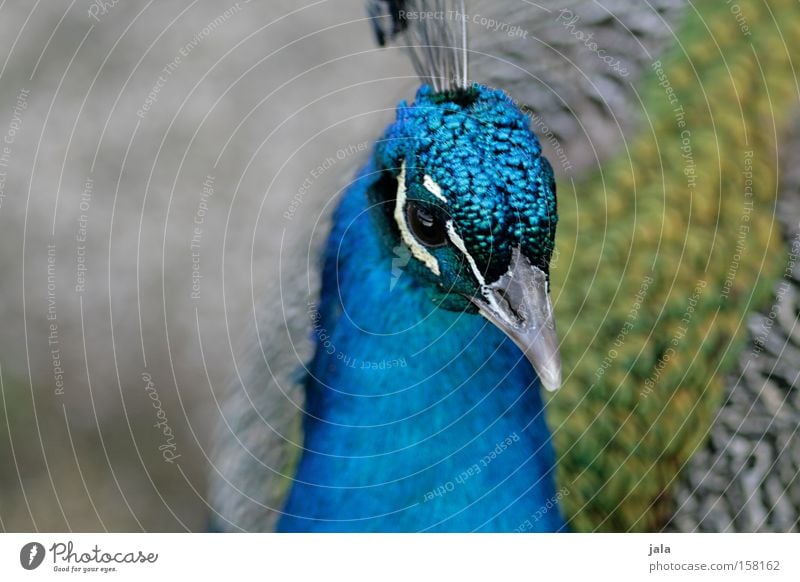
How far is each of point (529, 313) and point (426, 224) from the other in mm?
158

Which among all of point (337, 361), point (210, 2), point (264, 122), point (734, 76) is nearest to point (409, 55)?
point (337, 361)

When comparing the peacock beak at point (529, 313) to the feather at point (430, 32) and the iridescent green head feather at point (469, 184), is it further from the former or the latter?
the feather at point (430, 32)

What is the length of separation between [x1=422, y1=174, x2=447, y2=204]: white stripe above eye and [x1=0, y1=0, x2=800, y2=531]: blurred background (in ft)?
0.90

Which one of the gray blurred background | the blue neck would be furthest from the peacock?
the gray blurred background

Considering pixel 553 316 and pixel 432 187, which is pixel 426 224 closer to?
pixel 432 187

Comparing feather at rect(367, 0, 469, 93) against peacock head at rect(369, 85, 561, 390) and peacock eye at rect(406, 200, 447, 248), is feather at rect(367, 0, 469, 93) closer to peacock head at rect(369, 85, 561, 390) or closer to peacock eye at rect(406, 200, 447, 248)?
peacock head at rect(369, 85, 561, 390)

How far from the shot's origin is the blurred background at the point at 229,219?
4.56 feet

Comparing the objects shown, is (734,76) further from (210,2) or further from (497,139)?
(210,2)

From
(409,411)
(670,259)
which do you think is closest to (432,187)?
(409,411)

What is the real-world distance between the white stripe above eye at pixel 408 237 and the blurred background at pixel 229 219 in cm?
24

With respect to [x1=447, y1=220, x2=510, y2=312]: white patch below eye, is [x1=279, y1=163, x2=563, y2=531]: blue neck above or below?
below

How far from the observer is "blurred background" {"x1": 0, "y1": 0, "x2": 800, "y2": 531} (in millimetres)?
1391

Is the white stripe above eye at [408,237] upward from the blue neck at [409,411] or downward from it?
upward

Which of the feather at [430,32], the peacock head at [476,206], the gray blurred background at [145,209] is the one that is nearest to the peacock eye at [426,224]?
the peacock head at [476,206]
